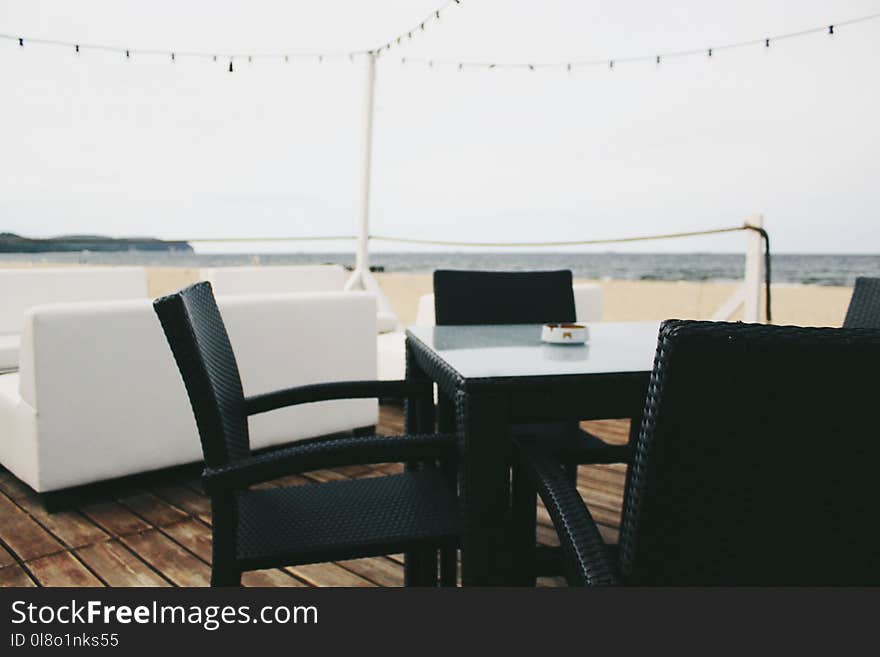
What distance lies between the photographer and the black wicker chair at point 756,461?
1.69 ft

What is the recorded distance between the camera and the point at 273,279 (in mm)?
4734

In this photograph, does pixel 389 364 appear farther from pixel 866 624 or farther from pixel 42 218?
pixel 42 218

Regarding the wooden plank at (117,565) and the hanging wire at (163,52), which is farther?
the hanging wire at (163,52)

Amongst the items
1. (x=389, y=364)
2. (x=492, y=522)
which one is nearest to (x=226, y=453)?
(x=492, y=522)

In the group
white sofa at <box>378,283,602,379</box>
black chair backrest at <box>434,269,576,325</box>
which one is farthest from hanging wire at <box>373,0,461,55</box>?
black chair backrest at <box>434,269,576,325</box>

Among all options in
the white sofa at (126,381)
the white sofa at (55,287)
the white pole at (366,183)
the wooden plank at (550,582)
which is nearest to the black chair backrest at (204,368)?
the wooden plank at (550,582)

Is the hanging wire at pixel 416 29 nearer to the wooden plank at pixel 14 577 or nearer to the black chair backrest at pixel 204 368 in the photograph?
the black chair backrest at pixel 204 368

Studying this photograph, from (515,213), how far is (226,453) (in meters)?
23.7

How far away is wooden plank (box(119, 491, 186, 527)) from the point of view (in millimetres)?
2160

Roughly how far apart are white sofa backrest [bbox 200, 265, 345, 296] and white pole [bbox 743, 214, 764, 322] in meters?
2.82

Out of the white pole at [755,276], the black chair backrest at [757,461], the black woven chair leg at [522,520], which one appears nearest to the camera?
the black chair backrest at [757,461]

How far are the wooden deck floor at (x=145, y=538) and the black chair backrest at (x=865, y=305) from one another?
0.99 metres


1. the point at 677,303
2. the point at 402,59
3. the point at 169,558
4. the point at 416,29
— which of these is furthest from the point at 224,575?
the point at 677,303

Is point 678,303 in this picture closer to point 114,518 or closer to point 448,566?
point 114,518
